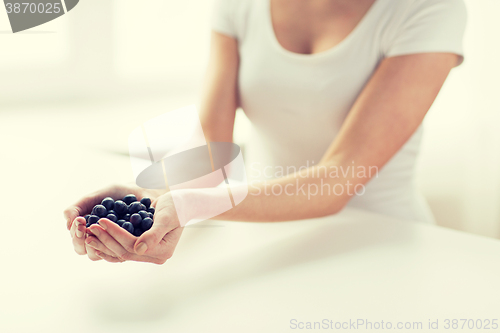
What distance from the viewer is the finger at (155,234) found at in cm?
44

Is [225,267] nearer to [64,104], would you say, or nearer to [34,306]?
[34,306]

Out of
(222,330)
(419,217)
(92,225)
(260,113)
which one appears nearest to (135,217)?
(92,225)

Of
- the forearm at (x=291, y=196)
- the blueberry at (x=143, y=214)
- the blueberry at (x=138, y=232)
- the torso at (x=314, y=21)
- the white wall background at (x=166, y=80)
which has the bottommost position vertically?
the white wall background at (x=166, y=80)

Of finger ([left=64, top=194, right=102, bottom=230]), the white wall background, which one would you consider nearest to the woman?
finger ([left=64, top=194, right=102, bottom=230])

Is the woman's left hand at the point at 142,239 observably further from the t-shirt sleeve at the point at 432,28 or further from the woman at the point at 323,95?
the t-shirt sleeve at the point at 432,28

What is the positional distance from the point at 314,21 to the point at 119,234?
22.5 inches

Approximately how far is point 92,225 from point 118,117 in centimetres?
161

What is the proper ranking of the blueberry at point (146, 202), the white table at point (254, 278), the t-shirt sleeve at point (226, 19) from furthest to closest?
1. the t-shirt sleeve at point (226, 19)
2. the blueberry at point (146, 202)
3. the white table at point (254, 278)

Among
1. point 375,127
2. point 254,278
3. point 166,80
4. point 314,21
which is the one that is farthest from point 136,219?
point 166,80

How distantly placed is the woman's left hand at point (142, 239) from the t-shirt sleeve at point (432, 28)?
18.5 inches

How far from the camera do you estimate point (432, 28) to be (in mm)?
686

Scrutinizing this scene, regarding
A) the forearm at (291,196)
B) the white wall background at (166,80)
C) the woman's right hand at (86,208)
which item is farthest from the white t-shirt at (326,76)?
the white wall background at (166,80)

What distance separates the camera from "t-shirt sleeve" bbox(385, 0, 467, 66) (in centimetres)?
68

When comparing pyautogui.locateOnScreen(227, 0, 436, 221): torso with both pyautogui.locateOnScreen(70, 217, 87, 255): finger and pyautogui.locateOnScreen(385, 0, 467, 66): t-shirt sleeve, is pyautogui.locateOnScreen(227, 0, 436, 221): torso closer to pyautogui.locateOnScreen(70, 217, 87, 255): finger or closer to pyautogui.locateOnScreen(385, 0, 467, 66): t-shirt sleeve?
pyautogui.locateOnScreen(385, 0, 467, 66): t-shirt sleeve
